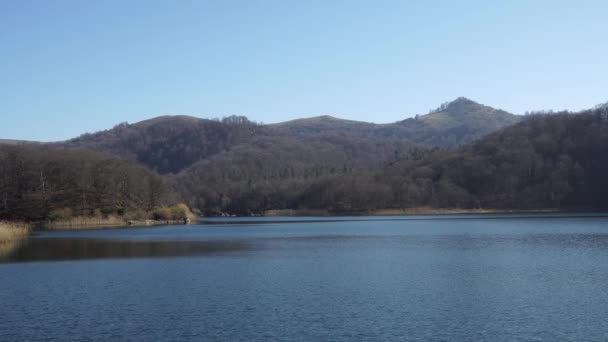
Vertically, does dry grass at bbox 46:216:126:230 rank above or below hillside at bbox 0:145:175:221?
below

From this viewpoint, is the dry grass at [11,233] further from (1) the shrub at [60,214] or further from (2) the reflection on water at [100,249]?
(1) the shrub at [60,214]

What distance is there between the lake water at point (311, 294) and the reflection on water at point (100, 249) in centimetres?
38

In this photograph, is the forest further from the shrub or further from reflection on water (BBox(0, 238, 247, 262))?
reflection on water (BBox(0, 238, 247, 262))

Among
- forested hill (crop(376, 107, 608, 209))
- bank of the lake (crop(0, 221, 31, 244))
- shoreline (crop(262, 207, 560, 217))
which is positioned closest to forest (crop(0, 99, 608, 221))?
forested hill (crop(376, 107, 608, 209))

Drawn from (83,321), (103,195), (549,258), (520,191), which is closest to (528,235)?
(549,258)

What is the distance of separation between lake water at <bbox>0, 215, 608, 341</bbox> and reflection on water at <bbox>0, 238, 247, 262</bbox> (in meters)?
0.38

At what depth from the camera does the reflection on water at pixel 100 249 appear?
4575 cm

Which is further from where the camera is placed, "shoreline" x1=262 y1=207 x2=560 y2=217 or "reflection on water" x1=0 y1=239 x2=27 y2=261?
"shoreline" x1=262 y1=207 x2=560 y2=217

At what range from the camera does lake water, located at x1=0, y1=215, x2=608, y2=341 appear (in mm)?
21297

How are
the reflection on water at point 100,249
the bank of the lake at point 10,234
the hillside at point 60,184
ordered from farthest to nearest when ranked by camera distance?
the hillside at point 60,184 < the bank of the lake at point 10,234 < the reflection on water at point 100,249

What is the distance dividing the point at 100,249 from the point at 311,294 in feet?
93.6

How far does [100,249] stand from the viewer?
51.1 m

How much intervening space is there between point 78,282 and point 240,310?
12.1 meters

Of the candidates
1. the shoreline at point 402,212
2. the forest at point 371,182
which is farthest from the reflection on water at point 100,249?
the shoreline at point 402,212
